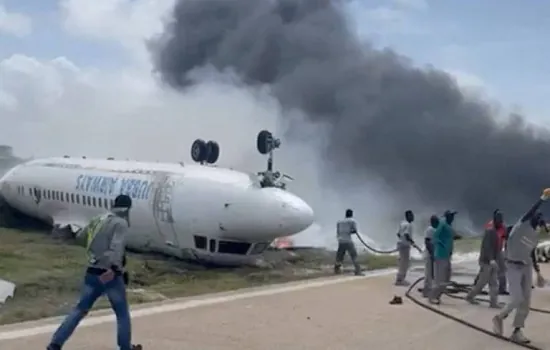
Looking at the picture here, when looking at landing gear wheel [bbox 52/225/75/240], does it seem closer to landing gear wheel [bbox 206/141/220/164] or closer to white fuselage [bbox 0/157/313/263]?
white fuselage [bbox 0/157/313/263]

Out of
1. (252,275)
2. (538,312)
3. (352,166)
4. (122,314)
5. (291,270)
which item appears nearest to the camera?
(122,314)

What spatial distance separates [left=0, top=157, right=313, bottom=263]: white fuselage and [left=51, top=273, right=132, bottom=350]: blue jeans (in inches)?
517

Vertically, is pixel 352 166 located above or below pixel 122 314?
above

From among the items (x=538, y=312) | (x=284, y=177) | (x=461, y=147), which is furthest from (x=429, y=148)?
(x=538, y=312)

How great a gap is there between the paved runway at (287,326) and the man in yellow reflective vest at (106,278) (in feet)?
3.61

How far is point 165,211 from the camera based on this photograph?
80.9ft

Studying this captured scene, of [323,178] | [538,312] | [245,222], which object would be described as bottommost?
[538,312]

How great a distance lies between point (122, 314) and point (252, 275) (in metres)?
13.0

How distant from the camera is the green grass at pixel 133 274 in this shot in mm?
16484

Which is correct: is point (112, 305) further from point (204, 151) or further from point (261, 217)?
point (204, 151)

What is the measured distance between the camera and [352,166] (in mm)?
43594

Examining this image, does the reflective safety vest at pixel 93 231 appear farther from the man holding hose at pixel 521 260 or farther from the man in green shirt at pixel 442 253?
the man in green shirt at pixel 442 253

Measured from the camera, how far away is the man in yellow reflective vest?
9.60 metres

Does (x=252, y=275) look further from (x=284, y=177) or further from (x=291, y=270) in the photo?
(x=284, y=177)
